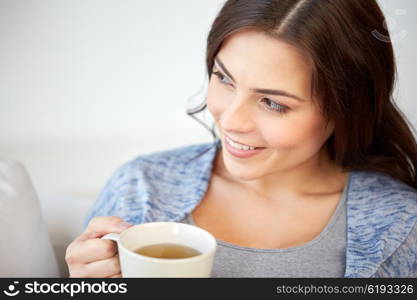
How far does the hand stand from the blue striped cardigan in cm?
36

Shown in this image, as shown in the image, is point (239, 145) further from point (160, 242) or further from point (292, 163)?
point (160, 242)

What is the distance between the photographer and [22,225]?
1.06 m

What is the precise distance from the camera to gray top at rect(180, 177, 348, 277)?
1077 mm

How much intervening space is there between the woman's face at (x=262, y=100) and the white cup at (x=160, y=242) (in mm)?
364

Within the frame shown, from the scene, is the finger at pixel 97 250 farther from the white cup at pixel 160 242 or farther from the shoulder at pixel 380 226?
the shoulder at pixel 380 226

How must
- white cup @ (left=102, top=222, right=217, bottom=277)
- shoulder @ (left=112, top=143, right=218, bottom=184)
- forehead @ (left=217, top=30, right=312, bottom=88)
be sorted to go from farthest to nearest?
shoulder @ (left=112, top=143, right=218, bottom=184), forehead @ (left=217, top=30, right=312, bottom=88), white cup @ (left=102, top=222, right=217, bottom=277)

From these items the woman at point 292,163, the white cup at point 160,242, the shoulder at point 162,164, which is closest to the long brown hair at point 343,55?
the woman at point 292,163

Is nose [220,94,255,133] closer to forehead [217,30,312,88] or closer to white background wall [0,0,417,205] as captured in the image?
forehead [217,30,312,88]

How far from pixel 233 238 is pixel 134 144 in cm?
60

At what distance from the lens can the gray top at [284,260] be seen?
1077mm

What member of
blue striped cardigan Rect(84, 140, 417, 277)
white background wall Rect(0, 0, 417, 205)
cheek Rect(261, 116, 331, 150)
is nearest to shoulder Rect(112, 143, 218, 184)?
blue striped cardigan Rect(84, 140, 417, 277)

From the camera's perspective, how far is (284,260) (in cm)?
109

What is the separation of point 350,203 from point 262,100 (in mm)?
401

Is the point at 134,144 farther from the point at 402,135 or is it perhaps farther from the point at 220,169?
the point at 402,135
